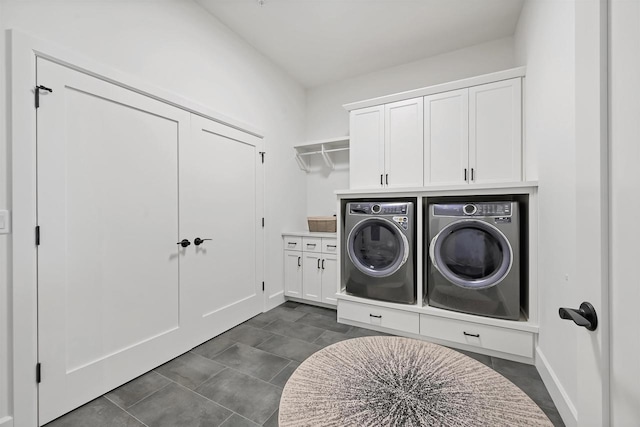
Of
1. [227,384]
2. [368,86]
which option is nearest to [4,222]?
[227,384]

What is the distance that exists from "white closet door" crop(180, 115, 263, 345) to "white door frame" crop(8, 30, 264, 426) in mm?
887

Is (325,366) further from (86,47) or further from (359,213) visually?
(86,47)

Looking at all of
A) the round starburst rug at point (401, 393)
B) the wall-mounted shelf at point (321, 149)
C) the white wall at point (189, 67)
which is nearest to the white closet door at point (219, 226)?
the white wall at point (189, 67)

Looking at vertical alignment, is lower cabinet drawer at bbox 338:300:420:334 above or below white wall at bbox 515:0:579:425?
below

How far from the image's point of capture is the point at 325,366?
106cm

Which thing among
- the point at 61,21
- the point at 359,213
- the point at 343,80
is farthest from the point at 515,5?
the point at 61,21

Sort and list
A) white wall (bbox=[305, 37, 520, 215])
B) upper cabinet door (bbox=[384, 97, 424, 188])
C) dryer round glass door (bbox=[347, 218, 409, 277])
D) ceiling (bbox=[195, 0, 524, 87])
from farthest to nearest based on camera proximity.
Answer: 1. white wall (bbox=[305, 37, 520, 215])
2. upper cabinet door (bbox=[384, 97, 424, 188])
3. dryer round glass door (bbox=[347, 218, 409, 277])
4. ceiling (bbox=[195, 0, 524, 87])

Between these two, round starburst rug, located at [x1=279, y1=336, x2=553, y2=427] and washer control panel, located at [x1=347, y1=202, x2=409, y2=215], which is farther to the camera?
washer control panel, located at [x1=347, y1=202, x2=409, y2=215]

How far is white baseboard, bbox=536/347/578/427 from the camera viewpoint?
4.49 ft

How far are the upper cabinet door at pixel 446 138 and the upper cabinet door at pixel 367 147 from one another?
0.46m

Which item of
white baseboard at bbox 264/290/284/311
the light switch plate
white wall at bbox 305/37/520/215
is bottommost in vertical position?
white baseboard at bbox 264/290/284/311

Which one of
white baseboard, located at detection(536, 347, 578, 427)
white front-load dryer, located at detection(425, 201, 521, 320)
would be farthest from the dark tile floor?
white front-load dryer, located at detection(425, 201, 521, 320)

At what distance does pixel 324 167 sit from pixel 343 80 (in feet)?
4.13

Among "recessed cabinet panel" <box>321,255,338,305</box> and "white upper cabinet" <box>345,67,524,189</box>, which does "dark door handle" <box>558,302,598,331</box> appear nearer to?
"white upper cabinet" <box>345,67,524,189</box>
